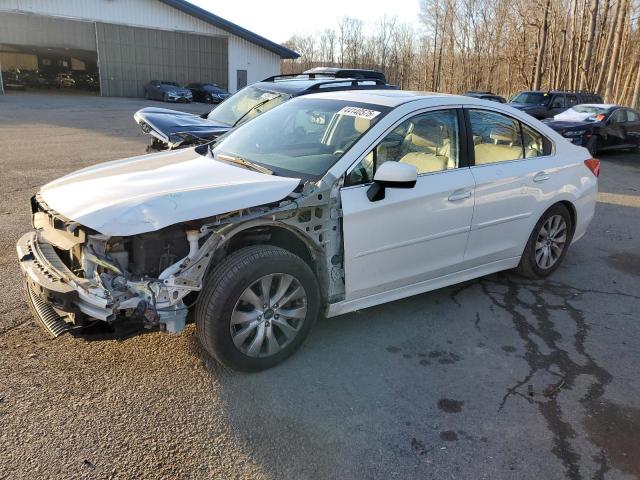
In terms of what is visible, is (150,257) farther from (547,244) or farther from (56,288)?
(547,244)

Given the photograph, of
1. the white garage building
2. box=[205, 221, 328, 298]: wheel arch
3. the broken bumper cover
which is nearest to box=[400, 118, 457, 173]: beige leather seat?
box=[205, 221, 328, 298]: wheel arch

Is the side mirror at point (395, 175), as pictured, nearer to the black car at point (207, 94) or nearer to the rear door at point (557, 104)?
the rear door at point (557, 104)

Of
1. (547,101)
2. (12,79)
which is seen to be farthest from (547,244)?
(12,79)

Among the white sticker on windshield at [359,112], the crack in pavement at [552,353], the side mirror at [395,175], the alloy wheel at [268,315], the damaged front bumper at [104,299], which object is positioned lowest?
the crack in pavement at [552,353]

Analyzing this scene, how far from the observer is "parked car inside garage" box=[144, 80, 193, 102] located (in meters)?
33.5

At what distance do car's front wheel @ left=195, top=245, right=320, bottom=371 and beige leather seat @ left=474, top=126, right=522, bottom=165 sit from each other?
6.28ft

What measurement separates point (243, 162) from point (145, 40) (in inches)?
1462

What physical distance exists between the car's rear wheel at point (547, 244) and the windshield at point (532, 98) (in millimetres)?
17793

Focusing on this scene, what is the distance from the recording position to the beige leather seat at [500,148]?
4.32 meters

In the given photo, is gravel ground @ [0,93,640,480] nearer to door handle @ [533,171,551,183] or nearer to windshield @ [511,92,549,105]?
door handle @ [533,171,551,183]

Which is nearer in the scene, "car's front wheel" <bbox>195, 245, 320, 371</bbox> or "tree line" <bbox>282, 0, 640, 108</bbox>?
"car's front wheel" <bbox>195, 245, 320, 371</bbox>

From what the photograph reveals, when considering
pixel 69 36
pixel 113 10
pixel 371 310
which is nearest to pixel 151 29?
pixel 113 10

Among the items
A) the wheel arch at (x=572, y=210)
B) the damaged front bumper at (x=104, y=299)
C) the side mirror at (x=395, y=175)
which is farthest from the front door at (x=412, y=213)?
the wheel arch at (x=572, y=210)

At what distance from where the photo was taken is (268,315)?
3.31m
